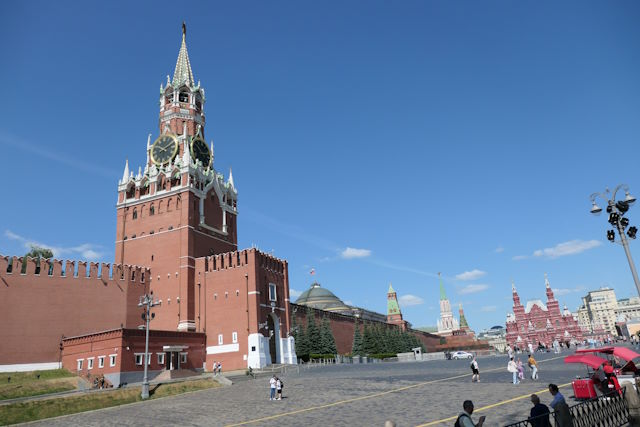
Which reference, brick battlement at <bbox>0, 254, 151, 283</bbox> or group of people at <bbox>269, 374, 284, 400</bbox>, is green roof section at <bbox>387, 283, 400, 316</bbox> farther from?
Answer: group of people at <bbox>269, 374, 284, 400</bbox>

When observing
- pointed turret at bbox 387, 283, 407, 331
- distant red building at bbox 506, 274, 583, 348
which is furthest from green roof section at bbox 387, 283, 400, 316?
distant red building at bbox 506, 274, 583, 348

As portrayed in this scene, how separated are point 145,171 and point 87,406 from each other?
3452 cm

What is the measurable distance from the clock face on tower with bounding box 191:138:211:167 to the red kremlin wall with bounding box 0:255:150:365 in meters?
16.4

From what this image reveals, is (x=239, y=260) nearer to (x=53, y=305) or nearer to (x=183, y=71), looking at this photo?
(x=53, y=305)

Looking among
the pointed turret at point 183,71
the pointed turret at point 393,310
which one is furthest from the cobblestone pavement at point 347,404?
the pointed turret at point 393,310

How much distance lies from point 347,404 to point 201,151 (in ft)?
146

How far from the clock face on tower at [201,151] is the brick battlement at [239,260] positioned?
46.9 ft

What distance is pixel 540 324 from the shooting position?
3844 inches

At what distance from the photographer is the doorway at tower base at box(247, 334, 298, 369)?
41.7m

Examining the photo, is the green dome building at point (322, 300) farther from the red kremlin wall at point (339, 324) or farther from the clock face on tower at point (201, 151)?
the clock face on tower at point (201, 151)

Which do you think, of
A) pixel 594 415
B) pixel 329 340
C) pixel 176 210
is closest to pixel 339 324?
pixel 329 340

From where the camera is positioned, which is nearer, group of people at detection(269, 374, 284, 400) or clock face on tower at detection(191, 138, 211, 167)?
group of people at detection(269, 374, 284, 400)

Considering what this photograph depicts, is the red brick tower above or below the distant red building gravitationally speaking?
above

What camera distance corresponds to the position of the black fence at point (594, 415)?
9220 mm
